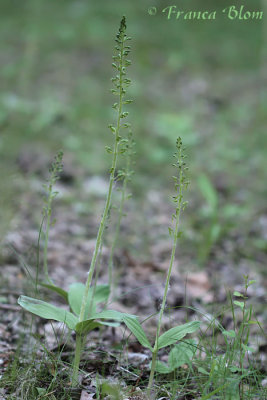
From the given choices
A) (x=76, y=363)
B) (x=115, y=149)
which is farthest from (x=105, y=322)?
(x=115, y=149)

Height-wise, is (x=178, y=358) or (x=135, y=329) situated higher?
(x=135, y=329)

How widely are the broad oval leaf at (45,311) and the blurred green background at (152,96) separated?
1869mm

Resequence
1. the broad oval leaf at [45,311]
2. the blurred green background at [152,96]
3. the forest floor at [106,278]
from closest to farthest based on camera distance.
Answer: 1. the broad oval leaf at [45,311]
2. the forest floor at [106,278]
3. the blurred green background at [152,96]

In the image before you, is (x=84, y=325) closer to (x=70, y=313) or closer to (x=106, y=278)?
(x=70, y=313)

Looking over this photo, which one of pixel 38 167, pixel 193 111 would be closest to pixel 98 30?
pixel 193 111

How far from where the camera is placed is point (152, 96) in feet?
28.1

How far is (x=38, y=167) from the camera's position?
5.23 m

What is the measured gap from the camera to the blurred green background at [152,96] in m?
5.55

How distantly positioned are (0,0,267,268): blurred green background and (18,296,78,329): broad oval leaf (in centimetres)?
187

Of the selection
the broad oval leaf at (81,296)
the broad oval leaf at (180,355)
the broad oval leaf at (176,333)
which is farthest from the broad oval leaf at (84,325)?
the broad oval leaf at (180,355)

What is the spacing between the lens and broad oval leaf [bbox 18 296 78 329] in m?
1.60

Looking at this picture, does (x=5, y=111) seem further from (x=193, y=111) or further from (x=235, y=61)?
(x=235, y=61)

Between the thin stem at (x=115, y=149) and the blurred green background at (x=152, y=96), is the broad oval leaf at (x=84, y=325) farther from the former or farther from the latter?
the blurred green background at (x=152, y=96)

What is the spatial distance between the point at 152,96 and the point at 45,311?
741 cm
